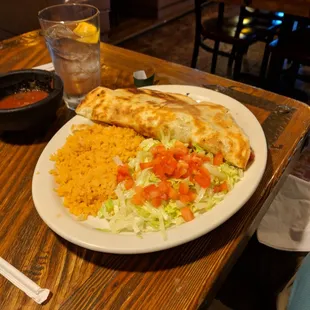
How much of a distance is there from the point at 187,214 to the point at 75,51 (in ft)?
2.45

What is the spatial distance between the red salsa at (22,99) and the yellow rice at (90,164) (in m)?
0.19

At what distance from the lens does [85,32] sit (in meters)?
1.17

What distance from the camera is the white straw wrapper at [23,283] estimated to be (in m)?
0.67

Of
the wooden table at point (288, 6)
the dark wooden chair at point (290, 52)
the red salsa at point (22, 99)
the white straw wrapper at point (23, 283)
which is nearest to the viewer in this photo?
the white straw wrapper at point (23, 283)

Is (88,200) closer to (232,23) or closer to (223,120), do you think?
(223,120)

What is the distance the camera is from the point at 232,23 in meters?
2.94

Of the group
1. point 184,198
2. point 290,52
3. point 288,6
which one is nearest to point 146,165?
point 184,198

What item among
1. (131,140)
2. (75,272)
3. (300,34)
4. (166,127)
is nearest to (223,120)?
(166,127)

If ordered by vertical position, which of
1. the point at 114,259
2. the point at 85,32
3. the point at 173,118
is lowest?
the point at 114,259

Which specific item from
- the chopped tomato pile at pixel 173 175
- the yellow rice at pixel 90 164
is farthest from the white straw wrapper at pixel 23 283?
the chopped tomato pile at pixel 173 175

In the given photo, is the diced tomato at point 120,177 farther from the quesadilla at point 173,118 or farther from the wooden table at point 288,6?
the wooden table at point 288,6

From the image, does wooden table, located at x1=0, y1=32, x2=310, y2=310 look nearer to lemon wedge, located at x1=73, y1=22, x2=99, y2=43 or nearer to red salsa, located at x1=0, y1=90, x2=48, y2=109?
red salsa, located at x1=0, y1=90, x2=48, y2=109

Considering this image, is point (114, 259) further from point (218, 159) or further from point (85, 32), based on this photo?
point (85, 32)

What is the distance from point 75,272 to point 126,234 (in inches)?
5.3
